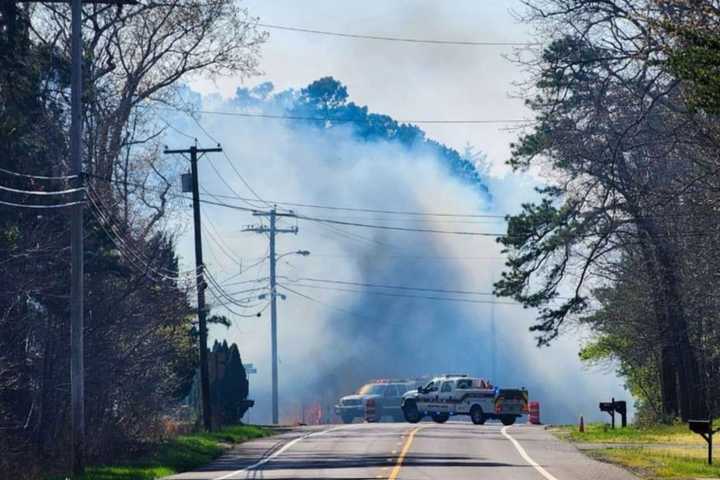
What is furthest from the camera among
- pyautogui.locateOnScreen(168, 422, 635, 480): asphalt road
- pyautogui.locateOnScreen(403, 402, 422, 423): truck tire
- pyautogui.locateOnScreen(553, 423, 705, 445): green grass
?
pyautogui.locateOnScreen(403, 402, 422, 423): truck tire

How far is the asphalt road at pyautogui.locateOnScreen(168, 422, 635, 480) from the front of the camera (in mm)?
31500

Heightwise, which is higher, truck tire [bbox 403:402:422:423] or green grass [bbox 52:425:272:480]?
truck tire [bbox 403:402:422:423]

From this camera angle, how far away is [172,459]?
123 feet

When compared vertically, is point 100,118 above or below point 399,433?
above

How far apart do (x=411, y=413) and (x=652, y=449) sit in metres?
26.8

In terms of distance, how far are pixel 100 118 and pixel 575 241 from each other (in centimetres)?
1526

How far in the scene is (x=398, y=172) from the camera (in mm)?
126938

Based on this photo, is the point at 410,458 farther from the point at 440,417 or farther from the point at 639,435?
the point at 440,417

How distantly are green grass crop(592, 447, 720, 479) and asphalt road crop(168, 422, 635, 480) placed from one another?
0.62 meters


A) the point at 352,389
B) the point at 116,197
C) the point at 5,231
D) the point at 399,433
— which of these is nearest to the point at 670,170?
the point at 399,433

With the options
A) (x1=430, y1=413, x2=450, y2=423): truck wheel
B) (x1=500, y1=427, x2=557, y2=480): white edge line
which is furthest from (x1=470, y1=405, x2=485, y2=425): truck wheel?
(x1=500, y1=427, x2=557, y2=480): white edge line

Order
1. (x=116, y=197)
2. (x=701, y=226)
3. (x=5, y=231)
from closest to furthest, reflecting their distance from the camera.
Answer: (x=5, y=231) < (x=701, y=226) < (x=116, y=197)

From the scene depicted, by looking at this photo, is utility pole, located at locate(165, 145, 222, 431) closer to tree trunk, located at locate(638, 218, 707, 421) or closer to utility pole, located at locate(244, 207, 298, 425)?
Answer: tree trunk, located at locate(638, 218, 707, 421)

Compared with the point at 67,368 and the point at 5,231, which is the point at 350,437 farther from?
the point at 5,231
